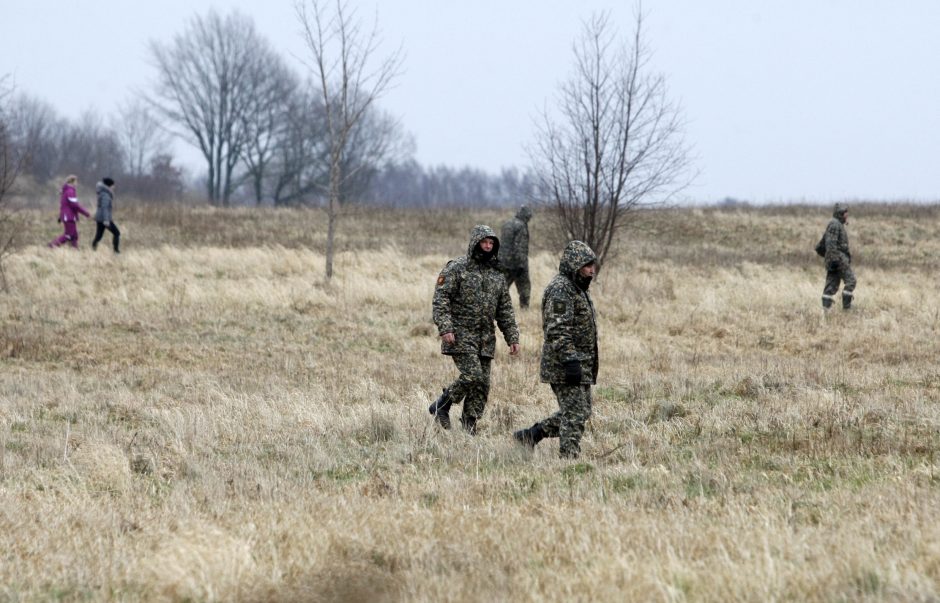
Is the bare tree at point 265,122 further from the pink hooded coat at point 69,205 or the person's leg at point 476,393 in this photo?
the person's leg at point 476,393

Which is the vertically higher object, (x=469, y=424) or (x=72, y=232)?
(x=72, y=232)

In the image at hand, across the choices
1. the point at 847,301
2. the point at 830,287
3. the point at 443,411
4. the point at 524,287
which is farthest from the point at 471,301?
the point at 847,301

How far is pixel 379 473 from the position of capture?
6.25m

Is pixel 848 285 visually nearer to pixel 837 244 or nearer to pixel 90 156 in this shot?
pixel 837 244

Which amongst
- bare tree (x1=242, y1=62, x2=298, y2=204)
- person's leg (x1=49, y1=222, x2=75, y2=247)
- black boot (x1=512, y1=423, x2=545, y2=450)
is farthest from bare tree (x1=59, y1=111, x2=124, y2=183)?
black boot (x1=512, y1=423, x2=545, y2=450)

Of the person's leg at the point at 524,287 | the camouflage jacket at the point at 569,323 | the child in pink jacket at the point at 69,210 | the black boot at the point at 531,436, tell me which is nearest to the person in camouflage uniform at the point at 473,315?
the black boot at the point at 531,436

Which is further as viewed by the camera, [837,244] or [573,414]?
[837,244]

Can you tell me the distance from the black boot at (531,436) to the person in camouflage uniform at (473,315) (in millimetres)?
669

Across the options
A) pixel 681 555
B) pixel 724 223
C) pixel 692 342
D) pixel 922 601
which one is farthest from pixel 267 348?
pixel 724 223

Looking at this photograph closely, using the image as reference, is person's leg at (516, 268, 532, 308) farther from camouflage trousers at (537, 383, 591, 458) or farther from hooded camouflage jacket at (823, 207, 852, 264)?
camouflage trousers at (537, 383, 591, 458)

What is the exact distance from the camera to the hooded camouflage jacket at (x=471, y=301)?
732cm

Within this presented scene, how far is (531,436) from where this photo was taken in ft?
22.3

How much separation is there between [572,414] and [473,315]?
4.25ft

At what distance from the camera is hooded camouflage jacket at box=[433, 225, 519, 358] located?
7.32 m
